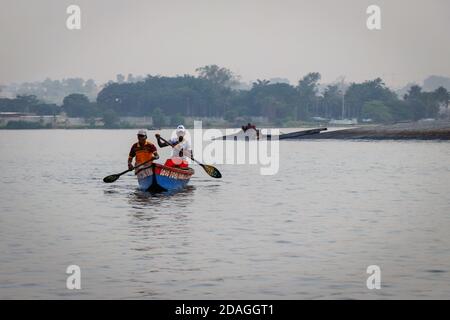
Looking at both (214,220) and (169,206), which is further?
(169,206)

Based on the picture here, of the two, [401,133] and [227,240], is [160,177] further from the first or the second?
[401,133]

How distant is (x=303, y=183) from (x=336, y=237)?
2260 centimetres

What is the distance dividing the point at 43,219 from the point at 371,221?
10.7 meters

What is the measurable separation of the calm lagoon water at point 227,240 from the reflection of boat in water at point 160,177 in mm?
685

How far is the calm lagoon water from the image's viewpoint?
61.9 feet

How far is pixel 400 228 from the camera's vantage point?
1105 inches

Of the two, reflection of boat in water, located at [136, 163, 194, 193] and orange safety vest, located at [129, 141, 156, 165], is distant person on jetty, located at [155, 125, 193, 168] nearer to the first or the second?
reflection of boat in water, located at [136, 163, 194, 193]

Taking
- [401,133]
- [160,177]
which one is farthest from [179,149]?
[401,133]

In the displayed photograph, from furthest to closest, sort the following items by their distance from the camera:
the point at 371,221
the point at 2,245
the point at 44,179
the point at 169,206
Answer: the point at 44,179
the point at 169,206
the point at 371,221
the point at 2,245

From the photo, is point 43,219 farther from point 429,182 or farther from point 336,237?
point 429,182

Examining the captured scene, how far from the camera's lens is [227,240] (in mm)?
25422

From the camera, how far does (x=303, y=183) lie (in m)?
48.5
